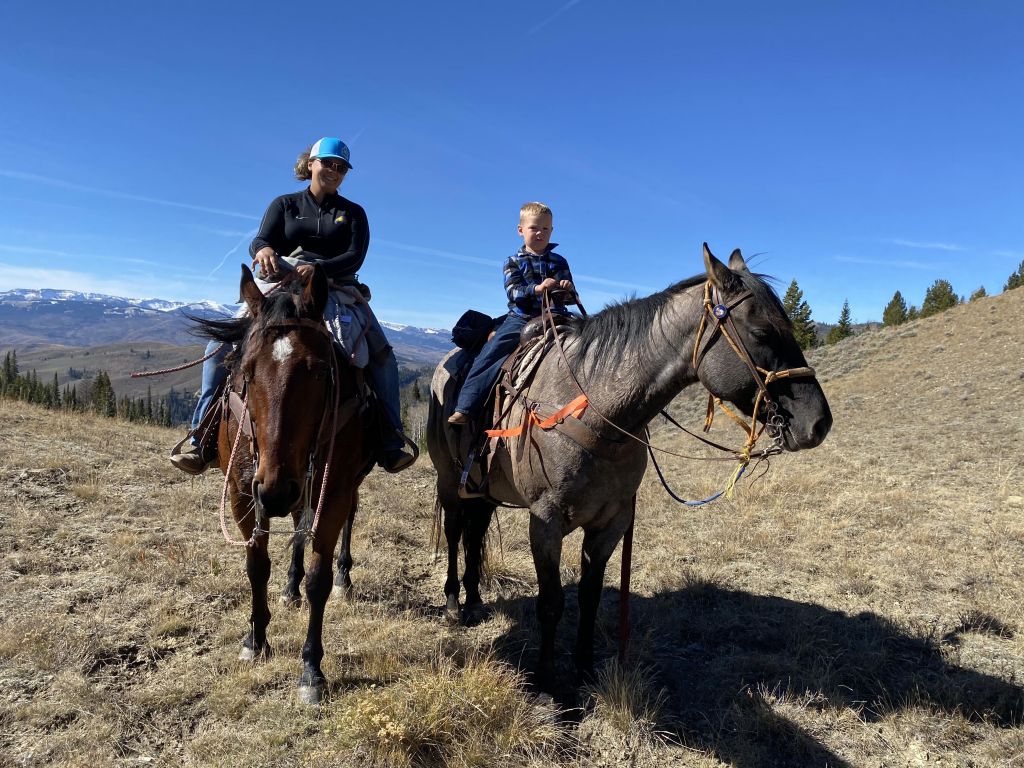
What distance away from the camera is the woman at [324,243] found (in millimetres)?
4492

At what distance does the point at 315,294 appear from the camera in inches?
139

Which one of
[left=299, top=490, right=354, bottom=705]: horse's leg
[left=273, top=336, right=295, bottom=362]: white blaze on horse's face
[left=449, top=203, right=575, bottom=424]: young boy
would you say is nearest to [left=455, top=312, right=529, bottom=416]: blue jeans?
[left=449, top=203, right=575, bottom=424]: young boy

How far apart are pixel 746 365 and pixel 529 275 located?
2.14 metres

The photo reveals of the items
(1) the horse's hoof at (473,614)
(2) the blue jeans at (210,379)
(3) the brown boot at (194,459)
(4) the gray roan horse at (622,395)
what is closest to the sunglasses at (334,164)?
(2) the blue jeans at (210,379)

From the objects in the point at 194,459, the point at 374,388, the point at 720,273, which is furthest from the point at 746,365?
the point at 194,459

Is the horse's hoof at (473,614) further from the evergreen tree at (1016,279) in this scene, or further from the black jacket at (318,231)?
the evergreen tree at (1016,279)

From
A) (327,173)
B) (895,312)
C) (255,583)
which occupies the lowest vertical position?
(255,583)

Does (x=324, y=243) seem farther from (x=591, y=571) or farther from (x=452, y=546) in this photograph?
(x=591, y=571)

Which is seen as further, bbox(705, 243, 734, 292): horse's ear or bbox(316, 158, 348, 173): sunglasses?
bbox(316, 158, 348, 173): sunglasses

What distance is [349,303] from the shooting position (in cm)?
448

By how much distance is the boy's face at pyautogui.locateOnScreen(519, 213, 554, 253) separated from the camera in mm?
4660

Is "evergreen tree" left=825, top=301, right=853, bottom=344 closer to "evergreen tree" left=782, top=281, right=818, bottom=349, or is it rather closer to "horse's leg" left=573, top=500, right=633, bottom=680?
"evergreen tree" left=782, top=281, right=818, bottom=349

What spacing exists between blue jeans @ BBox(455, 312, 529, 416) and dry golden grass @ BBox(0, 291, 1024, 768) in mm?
1926

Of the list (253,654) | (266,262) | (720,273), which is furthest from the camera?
(253,654)
